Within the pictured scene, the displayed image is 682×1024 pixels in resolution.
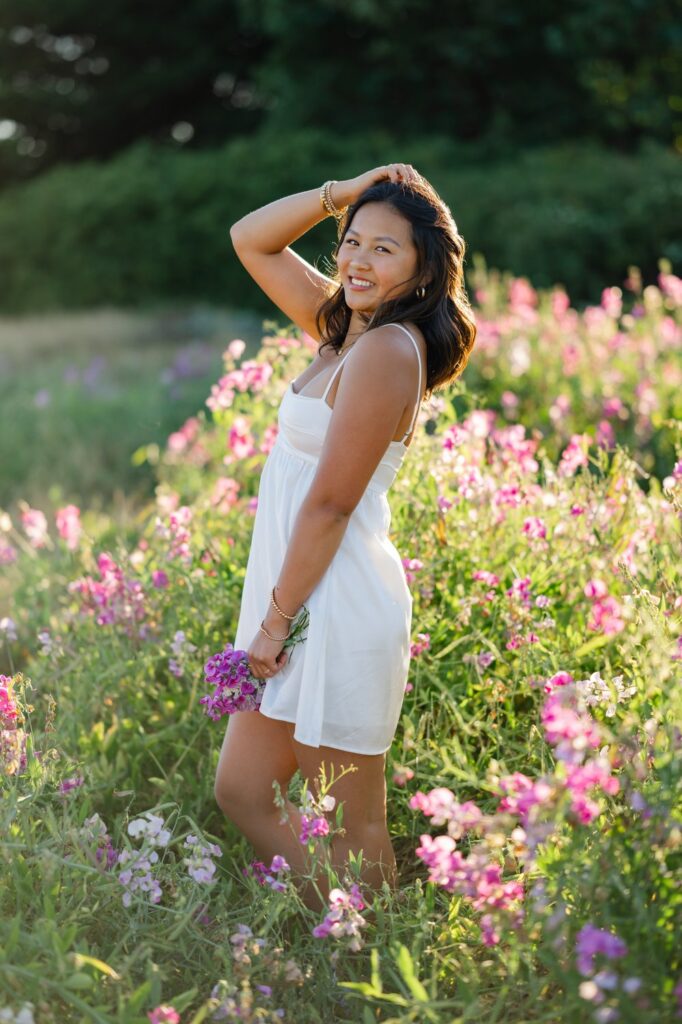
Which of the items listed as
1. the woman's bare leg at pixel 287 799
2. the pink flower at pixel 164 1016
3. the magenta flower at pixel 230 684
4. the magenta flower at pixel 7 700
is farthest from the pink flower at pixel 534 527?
the pink flower at pixel 164 1016

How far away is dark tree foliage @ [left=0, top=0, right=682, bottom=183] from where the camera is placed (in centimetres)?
1552

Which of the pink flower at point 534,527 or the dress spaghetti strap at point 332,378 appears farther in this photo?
the pink flower at point 534,527

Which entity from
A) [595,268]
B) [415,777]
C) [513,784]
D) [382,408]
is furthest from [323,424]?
[595,268]

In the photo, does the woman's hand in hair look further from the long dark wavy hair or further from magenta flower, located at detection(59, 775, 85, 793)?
magenta flower, located at detection(59, 775, 85, 793)

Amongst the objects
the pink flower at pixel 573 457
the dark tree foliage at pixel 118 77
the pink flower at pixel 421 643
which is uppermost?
the pink flower at pixel 573 457

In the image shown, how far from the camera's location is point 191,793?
10.7ft

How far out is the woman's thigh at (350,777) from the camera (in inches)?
100

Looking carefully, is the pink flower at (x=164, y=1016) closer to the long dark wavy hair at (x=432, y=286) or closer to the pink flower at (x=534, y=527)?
the long dark wavy hair at (x=432, y=286)

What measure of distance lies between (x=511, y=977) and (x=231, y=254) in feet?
46.3

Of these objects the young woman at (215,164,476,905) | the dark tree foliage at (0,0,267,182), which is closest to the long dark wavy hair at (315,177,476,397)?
the young woman at (215,164,476,905)

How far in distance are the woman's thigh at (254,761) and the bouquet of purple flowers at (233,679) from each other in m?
0.13

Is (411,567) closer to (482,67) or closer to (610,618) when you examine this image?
(610,618)

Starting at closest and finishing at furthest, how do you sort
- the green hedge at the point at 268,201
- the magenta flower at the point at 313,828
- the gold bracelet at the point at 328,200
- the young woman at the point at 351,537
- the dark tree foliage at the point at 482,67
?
the magenta flower at the point at 313,828 < the young woman at the point at 351,537 < the gold bracelet at the point at 328,200 < the green hedge at the point at 268,201 < the dark tree foliage at the point at 482,67

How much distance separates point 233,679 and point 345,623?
28cm
